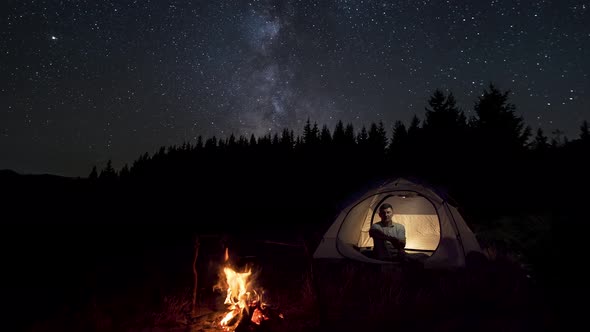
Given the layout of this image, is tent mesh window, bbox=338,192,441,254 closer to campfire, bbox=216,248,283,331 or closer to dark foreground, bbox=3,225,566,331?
dark foreground, bbox=3,225,566,331

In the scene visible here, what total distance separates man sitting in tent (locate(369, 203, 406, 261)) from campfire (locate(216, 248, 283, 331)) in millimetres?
2964

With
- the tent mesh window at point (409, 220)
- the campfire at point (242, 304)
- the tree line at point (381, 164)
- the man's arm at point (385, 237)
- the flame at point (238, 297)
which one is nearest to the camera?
the campfire at point (242, 304)

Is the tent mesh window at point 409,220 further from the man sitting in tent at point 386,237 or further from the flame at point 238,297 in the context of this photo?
the flame at point 238,297

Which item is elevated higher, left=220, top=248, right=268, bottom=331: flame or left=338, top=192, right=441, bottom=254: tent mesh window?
left=338, top=192, right=441, bottom=254: tent mesh window

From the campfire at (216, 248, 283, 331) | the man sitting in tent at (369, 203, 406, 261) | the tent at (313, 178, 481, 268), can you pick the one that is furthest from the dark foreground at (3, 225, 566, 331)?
the man sitting in tent at (369, 203, 406, 261)

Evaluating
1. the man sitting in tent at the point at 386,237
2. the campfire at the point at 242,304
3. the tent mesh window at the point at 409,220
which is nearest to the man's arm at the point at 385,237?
the man sitting in tent at the point at 386,237

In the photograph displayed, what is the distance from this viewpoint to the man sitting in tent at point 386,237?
6133 mm

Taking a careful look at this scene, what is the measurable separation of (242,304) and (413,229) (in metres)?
6.02

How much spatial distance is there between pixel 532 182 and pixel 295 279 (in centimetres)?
1940

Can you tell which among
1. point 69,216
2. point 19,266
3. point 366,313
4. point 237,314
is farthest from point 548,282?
point 69,216

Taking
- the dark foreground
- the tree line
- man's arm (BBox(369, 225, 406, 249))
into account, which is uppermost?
the tree line

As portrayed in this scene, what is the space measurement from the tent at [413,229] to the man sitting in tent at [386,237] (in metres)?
0.31

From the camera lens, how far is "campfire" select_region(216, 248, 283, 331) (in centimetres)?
370

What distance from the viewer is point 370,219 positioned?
823 centimetres
